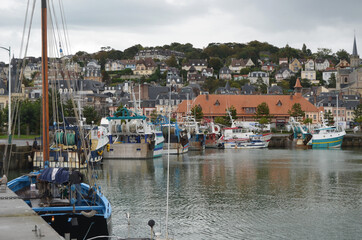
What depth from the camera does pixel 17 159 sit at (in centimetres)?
4900

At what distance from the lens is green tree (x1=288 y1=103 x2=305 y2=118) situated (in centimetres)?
11256

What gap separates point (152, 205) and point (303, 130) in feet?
210

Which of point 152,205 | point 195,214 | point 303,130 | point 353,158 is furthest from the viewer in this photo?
point 303,130

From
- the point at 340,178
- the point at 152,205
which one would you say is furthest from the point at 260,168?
the point at 152,205

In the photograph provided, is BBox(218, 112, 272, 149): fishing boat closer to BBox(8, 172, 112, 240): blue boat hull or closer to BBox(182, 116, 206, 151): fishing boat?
BBox(182, 116, 206, 151): fishing boat

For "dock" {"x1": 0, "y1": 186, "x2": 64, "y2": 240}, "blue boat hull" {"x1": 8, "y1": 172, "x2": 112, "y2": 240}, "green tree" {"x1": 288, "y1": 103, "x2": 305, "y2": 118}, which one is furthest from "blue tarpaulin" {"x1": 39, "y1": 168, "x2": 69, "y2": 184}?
"green tree" {"x1": 288, "y1": 103, "x2": 305, "y2": 118}

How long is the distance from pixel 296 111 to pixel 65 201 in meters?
93.9

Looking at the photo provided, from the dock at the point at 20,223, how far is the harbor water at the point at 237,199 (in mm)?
3454

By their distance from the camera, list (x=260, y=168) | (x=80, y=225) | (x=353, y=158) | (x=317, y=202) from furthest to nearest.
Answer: (x=353, y=158)
(x=260, y=168)
(x=317, y=202)
(x=80, y=225)

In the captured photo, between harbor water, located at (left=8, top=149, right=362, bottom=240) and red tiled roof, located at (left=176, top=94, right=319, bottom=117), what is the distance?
57363 millimetres

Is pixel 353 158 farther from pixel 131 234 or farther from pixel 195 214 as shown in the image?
pixel 131 234

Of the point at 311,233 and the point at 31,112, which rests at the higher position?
the point at 31,112

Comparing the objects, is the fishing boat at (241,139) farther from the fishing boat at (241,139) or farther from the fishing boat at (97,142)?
the fishing boat at (97,142)

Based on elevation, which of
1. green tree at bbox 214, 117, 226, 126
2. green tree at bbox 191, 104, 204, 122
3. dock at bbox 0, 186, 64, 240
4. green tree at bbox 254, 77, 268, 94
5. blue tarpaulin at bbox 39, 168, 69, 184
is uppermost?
green tree at bbox 254, 77, 268, 94
